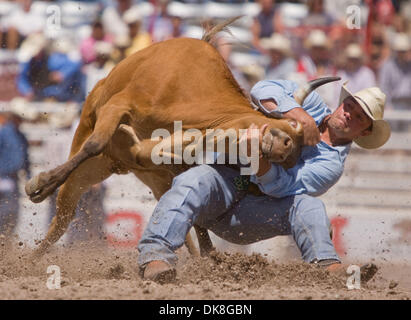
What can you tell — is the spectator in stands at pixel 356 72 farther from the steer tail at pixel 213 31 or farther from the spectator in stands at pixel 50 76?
the steer tail at pixel 213 31

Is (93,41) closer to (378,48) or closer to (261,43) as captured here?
(261,43)

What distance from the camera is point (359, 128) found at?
488cm

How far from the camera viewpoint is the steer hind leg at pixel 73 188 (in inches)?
215

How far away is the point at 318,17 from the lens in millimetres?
8844

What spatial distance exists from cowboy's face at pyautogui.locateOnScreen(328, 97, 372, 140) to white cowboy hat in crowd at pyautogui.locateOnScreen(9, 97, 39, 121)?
13.6ft

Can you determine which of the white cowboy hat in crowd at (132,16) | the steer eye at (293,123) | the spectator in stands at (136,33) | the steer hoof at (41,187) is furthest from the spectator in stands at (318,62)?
the steer hoof at (41,187)

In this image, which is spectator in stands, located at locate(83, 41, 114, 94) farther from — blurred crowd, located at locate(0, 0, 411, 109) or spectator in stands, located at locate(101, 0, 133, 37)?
spectator in stands, located at locate(101, 0, 133, 37)

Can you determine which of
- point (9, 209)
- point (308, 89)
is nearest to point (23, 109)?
point (9, 209)

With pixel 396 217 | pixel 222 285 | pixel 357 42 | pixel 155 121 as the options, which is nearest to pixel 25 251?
pixel 155 121

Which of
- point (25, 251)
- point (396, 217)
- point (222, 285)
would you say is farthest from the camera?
point (396, 217)

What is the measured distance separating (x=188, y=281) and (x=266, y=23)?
5.03m
